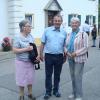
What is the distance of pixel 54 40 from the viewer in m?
6.05

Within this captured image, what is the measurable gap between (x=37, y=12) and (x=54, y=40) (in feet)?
42.4

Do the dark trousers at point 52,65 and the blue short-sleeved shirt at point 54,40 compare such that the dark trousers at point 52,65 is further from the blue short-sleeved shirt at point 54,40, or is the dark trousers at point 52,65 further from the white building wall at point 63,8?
the white building wall at point 63,8

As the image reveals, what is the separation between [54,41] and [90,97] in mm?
1600

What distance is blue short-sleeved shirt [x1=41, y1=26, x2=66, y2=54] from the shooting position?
19.9ft

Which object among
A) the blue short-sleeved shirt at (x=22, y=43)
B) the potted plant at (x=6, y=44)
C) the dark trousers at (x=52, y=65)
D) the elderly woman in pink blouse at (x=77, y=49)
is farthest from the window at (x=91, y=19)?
the blue short-sleeved shirt at (x=22, y=43)

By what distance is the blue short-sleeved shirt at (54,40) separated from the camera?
6.05m

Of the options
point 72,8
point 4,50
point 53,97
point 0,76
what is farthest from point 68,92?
point 72,8

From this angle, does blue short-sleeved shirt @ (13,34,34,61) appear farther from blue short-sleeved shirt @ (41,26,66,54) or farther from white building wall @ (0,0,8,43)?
white building wall @ (0,0,8,43)

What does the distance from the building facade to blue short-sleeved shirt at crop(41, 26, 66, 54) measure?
10.4 m

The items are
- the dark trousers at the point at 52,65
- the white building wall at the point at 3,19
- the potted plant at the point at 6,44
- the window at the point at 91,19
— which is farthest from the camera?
the window at the point at 91,19

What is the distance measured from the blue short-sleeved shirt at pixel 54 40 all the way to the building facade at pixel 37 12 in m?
10.4

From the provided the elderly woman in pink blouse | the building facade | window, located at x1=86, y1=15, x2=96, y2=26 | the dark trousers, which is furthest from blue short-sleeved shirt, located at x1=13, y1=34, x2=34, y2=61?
window, located at x1=86, y1=15, x2=96, y2=26

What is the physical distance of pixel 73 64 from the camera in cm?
598

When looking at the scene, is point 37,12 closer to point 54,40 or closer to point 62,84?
point 62,84
